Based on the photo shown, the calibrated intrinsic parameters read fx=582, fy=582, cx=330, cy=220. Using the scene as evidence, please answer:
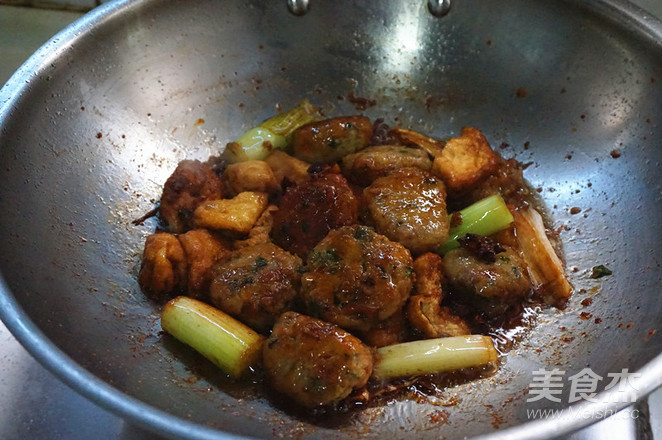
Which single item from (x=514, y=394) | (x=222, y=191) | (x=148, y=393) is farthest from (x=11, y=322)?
(x=514, y=394)

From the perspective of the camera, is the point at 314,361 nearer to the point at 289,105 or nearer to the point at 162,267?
the point at 162,267

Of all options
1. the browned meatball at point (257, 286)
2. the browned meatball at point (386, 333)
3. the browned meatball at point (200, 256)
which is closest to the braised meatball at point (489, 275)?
the browned meatball at point (386, 333)

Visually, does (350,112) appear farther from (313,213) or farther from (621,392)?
(621,392)

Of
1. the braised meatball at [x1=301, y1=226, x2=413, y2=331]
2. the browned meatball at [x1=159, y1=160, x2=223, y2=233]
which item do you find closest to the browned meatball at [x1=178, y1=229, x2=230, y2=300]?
the browned meatball at [x1=159, y1=160, x2=223, y2=233]

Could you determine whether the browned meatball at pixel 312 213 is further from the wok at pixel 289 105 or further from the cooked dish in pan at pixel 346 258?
the wok at pixel 289 105

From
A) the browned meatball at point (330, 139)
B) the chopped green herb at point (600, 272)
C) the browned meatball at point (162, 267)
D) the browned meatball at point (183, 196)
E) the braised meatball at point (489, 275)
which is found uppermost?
the browned meatball at point (330, 139)

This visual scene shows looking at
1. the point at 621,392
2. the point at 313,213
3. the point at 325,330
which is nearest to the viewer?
the point at 621,392
